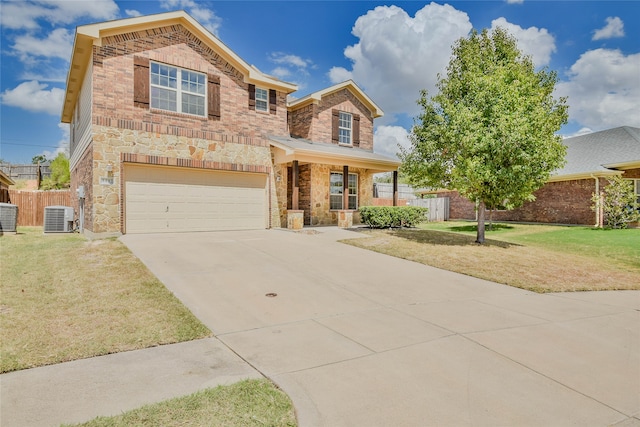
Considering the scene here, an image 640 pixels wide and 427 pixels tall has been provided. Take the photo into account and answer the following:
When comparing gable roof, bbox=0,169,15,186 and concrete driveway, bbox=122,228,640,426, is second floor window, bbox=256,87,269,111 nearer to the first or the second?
concrete driveway, bbox=122,228,640,426

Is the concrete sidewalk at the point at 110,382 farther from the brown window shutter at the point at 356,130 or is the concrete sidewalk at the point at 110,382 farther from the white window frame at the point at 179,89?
the brown window shutter at the point at 356,130

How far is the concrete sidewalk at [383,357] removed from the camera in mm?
2936

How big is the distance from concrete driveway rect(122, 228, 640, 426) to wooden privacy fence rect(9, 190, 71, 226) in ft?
50.5

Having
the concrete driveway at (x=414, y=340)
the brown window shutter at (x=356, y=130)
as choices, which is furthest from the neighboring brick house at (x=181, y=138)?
the concrete driveway at (x=414, y=340)

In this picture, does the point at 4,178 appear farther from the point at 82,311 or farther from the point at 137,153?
the point at 82,311

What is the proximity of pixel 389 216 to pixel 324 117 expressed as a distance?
649cm

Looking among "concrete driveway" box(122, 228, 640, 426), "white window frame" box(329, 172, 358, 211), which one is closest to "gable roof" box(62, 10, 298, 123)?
"white window frame" box(329, 172, 358, 211)

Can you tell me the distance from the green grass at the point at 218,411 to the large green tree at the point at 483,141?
34.1 ft

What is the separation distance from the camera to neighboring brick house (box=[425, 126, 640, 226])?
1920 centimetres

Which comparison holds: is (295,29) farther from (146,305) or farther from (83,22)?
(146,305)

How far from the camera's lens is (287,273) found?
25.3 ft

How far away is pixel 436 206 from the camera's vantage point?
26984 millimetres

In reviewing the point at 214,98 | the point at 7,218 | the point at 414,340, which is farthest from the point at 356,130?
the point at 7,218

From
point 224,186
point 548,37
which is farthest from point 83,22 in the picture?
point 548,37
